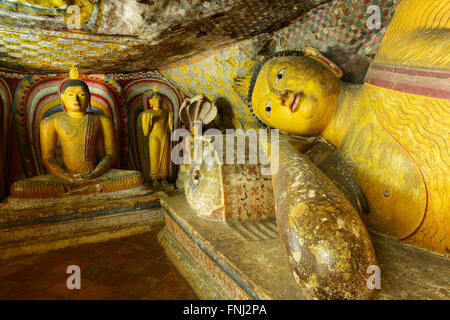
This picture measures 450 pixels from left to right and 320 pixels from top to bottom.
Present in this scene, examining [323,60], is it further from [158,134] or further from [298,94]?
[158,134]

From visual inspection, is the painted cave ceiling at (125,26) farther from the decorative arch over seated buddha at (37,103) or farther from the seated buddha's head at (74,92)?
the decorative arch over seated buddha at (37,103)

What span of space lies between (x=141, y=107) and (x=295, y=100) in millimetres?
3299

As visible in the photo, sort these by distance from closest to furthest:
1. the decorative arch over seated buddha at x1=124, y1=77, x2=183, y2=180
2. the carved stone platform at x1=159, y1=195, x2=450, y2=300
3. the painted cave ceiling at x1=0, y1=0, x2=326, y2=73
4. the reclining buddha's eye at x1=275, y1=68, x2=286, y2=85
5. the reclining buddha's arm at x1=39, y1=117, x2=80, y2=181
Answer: the carved stone platform at x1=159, y1=195, x2=450, y2=300 → the reclining buddha's eye at x1=275, y1=68, x2=286, y2=85 → the painted cave ceiling at x1=0, y1=0, x2=326, y2=73 → the reclining buddha's arm at x1=39, y1=117, x2=80, y2=181 → the decorative arch over seated buddha at x1=124, y1=77, x2=183, y2=180

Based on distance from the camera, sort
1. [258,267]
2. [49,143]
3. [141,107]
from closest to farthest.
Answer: [258,267] < [49,143] < [141,107]

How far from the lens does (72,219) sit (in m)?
3.03

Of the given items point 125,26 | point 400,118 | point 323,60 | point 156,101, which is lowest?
point 400,118

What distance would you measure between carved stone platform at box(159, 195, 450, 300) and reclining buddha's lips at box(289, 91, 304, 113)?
863mm

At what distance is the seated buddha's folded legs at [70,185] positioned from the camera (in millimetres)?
3086

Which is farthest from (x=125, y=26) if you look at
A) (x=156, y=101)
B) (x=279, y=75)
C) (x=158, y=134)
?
(x=158, y=134)

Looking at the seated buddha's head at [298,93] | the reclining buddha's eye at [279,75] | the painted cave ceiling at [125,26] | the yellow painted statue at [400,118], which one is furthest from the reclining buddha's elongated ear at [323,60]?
the painted cave ceiling at [125,26]

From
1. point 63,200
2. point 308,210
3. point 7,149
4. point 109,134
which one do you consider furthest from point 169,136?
point 308,210

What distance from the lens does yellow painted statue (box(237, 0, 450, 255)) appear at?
1303 mm

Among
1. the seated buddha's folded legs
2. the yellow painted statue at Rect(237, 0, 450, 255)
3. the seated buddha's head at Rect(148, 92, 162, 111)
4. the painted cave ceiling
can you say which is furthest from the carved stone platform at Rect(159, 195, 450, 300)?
the seated buddha's head at Rect(148, 92, 162, 111)

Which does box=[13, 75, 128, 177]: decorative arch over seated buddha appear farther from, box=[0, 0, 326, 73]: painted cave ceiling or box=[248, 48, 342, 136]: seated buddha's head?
box=[248, 48, 342, 136]: seated buddha's head
